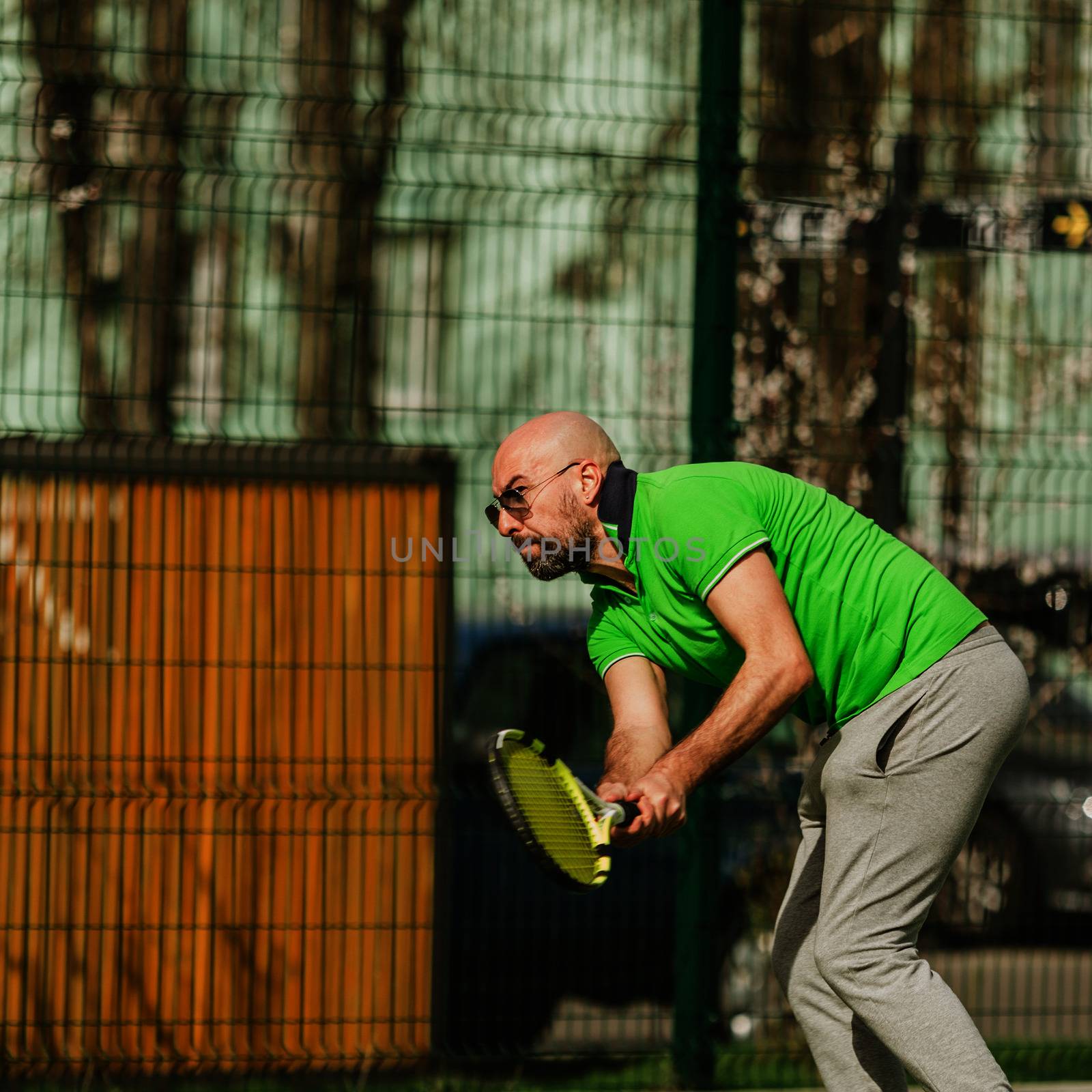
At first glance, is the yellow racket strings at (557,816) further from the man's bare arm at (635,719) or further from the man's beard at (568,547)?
the man's beard at (568,547)

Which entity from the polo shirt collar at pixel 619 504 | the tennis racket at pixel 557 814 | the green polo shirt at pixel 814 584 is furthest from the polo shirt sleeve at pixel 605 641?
the tennis racket at pixel 557 814

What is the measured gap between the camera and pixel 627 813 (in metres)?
2.87

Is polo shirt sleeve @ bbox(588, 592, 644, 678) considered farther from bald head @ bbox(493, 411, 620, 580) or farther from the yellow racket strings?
the yellow racket strings

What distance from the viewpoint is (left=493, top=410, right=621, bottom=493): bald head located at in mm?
3381

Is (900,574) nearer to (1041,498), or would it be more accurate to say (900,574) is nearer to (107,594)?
(1041,498)

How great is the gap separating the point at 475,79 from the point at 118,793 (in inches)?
104

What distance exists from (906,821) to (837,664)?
14.0 inches

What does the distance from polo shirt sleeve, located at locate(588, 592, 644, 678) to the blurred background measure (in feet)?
5.57

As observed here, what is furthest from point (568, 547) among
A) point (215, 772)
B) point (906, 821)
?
point (215, 772)

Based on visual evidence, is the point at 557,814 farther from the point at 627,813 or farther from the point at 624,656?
the point at 624,656

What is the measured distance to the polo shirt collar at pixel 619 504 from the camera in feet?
10.7

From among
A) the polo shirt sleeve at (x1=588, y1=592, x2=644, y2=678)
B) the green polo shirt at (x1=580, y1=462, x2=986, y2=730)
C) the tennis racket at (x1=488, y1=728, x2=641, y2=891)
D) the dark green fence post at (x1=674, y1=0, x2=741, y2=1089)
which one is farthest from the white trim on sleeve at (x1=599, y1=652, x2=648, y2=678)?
the dark green fence post at (x1=674, y1=0, x2=741, y2=1089)

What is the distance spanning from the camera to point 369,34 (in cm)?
554

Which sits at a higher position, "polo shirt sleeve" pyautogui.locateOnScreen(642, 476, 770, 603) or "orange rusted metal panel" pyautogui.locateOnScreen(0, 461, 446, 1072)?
"polo shirt sleeve" pyautogui.locateOnScreen(642, 476, 770, 603)
